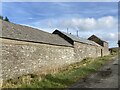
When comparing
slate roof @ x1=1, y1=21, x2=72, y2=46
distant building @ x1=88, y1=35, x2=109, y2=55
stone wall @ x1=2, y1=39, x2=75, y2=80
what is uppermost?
distant building @ x1=88, y1=35, x2=109, y2=55

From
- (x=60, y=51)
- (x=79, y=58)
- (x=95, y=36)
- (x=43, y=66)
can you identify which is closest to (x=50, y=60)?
(x=43, y=66)

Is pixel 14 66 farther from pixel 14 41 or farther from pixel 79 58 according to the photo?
pixel 79 58

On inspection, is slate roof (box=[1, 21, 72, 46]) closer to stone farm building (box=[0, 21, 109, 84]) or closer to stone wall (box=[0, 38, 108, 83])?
stone farm building (box=[0, 21, 109, 84])

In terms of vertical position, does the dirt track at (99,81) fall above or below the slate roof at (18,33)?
below

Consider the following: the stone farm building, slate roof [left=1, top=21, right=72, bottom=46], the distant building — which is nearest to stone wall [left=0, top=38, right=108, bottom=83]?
the stone farm building

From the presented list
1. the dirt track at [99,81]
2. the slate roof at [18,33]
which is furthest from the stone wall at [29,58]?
the dirt track at [99,81]

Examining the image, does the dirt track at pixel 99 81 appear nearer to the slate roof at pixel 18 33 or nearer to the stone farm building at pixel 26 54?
the stone farm building at pixel 26 54

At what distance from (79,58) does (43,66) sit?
47.8 ft

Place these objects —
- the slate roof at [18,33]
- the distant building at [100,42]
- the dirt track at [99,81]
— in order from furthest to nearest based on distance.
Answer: the distant building at [100,42], the slate roof at [18,33], the dirt track at [99,81]

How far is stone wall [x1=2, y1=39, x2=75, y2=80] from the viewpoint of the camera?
15180mm

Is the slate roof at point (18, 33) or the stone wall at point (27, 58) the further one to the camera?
the slate roof at point (18, 33)

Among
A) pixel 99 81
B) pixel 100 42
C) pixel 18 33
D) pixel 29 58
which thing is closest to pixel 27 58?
pixel 29 58

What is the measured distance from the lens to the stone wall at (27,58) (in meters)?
15.2

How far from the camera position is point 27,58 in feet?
58.0
